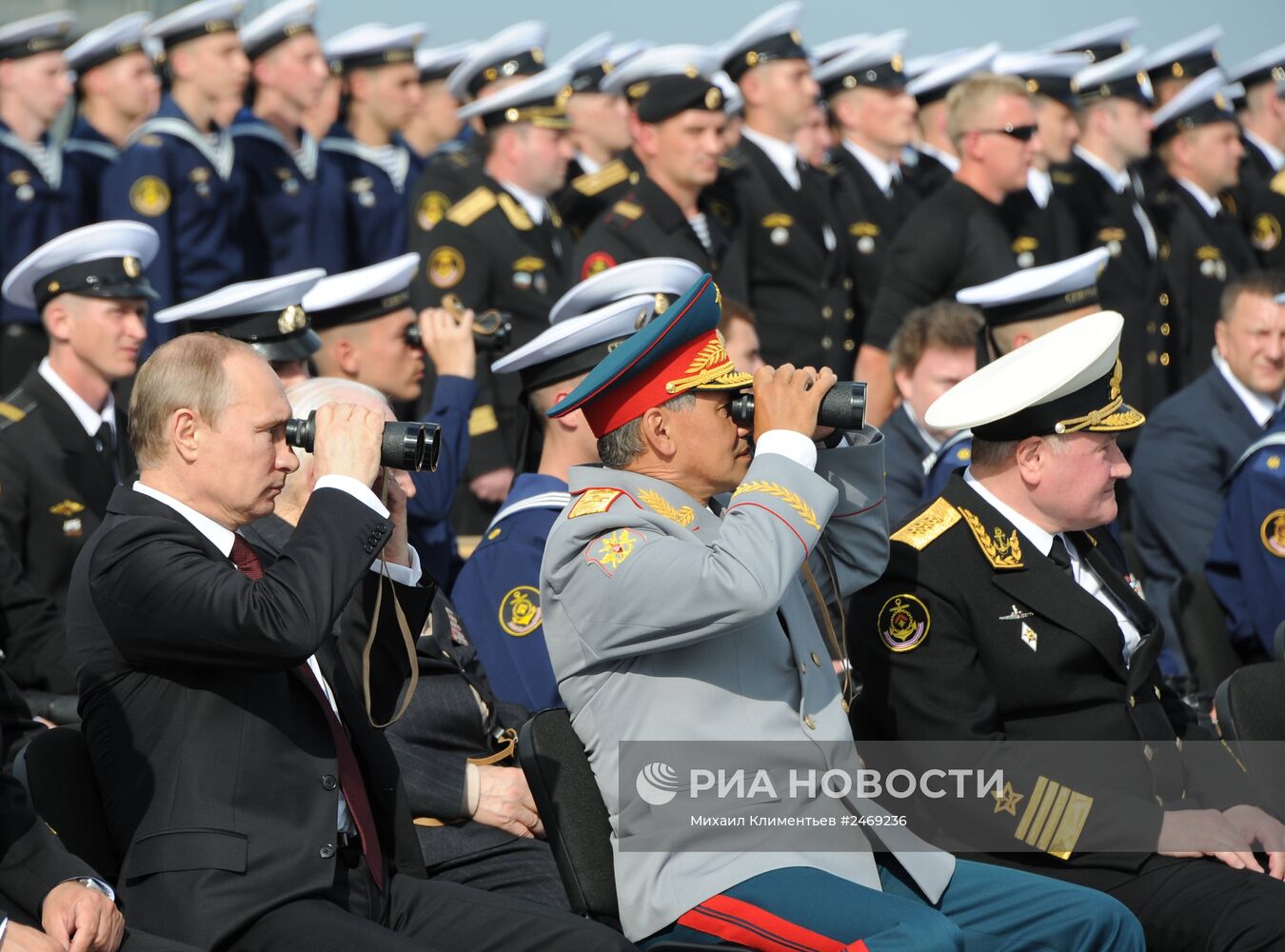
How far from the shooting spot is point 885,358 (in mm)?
7020

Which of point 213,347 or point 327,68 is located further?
point 327,68

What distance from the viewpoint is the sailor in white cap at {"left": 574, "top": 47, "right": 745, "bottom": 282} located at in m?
6.93

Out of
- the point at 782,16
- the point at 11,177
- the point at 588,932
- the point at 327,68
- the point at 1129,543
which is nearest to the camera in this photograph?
the point at 588,932

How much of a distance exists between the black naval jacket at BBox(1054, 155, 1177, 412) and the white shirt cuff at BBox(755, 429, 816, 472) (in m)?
5.10

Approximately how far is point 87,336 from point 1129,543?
3.45 m

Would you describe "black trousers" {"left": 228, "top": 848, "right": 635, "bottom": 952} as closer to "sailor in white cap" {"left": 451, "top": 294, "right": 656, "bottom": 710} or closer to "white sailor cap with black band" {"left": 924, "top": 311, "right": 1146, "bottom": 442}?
"sailor in white cap" {"left": 451, "top": 294, "right": 656, "bottom": 710}

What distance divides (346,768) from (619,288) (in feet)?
7.64

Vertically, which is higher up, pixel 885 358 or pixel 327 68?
pixel 327 68

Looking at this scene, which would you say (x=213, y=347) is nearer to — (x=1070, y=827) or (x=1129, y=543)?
(x=1070, y=827)

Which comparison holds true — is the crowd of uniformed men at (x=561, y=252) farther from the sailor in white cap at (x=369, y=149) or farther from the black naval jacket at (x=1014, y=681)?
the black naval jacket at (x=1014, y=681)

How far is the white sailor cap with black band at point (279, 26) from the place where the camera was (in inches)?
340

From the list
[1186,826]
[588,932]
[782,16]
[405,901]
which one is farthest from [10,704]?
[782,16]

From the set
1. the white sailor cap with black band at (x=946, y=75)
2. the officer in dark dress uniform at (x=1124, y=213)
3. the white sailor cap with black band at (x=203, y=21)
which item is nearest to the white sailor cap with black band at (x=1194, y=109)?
the officer in dark dress uniform at (x=1124, y=213)

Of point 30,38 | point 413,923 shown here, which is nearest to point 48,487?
point 413,923
